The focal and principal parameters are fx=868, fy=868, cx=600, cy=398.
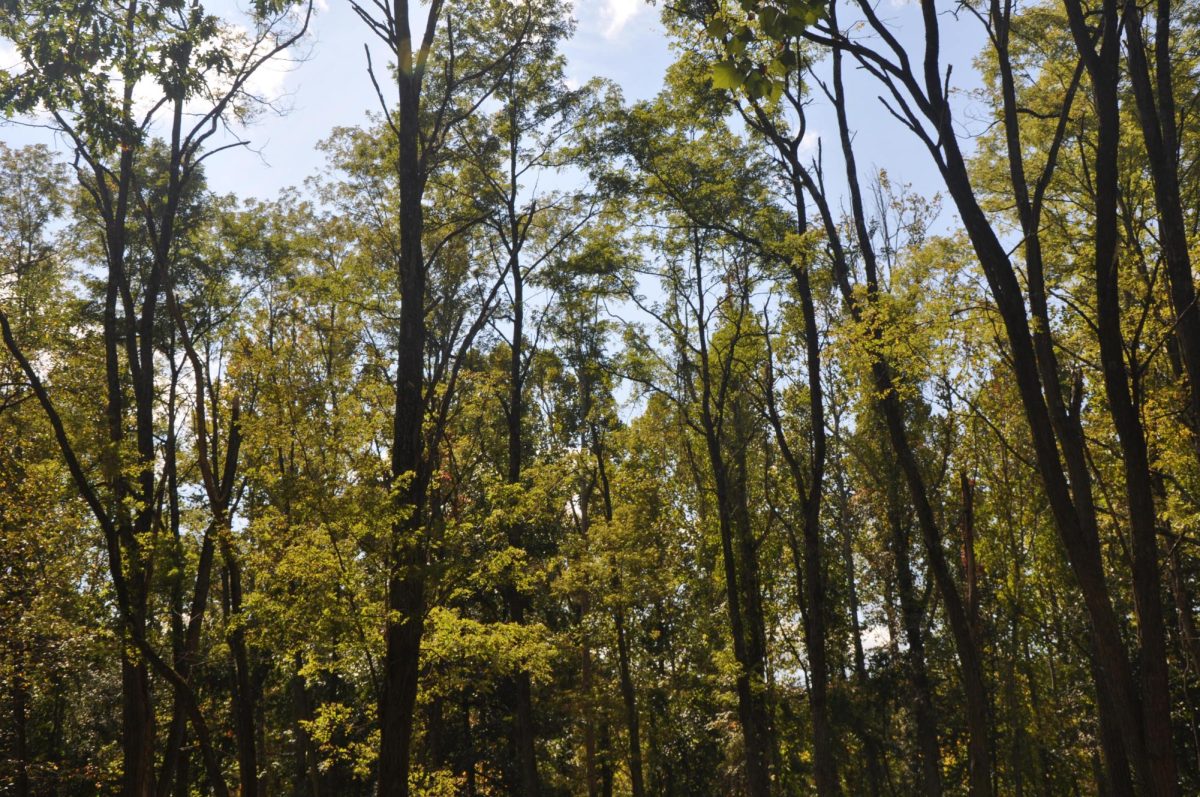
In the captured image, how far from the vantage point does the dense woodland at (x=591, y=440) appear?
7816 mm

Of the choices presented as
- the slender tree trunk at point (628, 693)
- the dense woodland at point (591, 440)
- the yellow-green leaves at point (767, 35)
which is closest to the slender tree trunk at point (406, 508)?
the dense woodland at point (591, 440)

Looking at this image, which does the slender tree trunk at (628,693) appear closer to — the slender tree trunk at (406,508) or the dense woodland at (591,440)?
the dense woodland at (591,440)

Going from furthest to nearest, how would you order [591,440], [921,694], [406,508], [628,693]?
[591,440] → [628,693] → [921,694] → [406,508]

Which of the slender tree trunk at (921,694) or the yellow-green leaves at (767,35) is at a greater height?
the yellow-green leaves at (767,35)

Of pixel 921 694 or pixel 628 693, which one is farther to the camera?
pixel 628 693

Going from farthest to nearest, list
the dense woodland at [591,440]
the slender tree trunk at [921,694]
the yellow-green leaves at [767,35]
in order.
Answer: the slender tree trunk at [921,694], the dense woodland at [591,440], the yellow-green leaves at [767,35]

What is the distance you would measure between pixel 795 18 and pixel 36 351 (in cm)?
1589

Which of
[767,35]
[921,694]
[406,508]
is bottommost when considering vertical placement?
[921,694]

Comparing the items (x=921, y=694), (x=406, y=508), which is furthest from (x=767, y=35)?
(x=921, y=694)

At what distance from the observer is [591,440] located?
969 inches

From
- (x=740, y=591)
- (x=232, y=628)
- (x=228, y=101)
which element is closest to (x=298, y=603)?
A: (x=232, y=628)

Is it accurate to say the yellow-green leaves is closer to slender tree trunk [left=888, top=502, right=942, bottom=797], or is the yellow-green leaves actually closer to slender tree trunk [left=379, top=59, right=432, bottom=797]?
slender tree trunk [left=379, top=59, right=432, bottom=797]

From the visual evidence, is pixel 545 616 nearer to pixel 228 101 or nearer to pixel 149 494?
pixel 149 494

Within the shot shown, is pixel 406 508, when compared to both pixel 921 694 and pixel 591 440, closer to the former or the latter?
pixel 921 694
